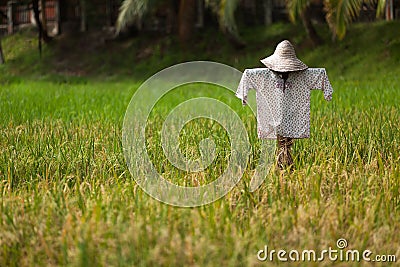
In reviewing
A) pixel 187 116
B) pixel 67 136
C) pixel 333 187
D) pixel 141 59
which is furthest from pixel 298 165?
pixel 141 59


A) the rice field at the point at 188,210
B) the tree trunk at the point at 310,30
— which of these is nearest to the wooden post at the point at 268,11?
the tree trunk at the point at 310,30

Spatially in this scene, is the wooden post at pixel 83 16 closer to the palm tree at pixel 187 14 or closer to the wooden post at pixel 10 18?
the palm tree at pixel 187 14

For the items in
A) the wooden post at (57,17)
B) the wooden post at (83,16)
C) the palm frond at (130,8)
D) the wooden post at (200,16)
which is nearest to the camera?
the palm frond at (130,8)

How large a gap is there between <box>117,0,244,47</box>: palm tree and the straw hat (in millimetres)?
8405

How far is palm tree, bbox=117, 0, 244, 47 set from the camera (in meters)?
13.2

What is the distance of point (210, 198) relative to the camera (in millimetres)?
3531

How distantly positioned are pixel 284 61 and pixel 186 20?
12.7 metres

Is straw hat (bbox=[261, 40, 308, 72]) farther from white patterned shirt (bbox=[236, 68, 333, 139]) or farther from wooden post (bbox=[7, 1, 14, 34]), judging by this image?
wooden post (bbox=[7, 1, 14, 34])

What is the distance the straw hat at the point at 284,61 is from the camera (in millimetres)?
4203

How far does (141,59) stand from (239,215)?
14321 millimetres

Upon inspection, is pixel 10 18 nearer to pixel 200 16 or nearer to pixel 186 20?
pixel 200 16

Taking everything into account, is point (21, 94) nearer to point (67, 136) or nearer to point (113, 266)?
point (67, 136)

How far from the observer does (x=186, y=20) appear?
16.7 m

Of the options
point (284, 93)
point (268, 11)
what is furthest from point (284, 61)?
point (268, 11)
